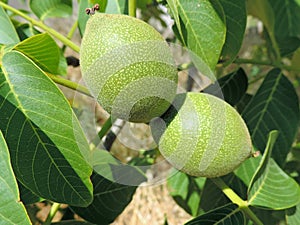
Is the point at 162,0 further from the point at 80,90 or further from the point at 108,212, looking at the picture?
the point at 108,212

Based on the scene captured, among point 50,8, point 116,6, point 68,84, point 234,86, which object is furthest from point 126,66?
point 50,8

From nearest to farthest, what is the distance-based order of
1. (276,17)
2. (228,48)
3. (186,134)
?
(186,134) < (228,48) < (276,17)

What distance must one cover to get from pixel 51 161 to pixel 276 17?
702mm

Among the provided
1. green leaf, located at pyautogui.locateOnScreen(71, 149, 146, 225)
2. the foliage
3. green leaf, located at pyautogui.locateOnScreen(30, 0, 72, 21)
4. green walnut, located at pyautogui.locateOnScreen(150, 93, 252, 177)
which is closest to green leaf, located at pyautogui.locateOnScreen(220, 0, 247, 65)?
the foliage

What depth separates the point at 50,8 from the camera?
1.34 meters

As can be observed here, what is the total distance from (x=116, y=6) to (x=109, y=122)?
0.73ft

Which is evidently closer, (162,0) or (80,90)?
(80,90)

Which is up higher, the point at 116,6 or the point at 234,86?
the point at 116,6

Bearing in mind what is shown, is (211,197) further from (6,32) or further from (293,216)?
(6,32)

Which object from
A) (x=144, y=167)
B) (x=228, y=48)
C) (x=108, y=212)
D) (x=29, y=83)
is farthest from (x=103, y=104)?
(x=144, y=167)

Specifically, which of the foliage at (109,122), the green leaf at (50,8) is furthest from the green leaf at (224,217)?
the green leaf at (50,8)

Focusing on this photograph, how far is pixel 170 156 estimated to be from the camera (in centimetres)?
80

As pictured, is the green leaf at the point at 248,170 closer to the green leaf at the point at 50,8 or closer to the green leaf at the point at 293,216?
the green leaf at the point at 293,216

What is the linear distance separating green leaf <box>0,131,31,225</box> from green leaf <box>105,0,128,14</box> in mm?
369
